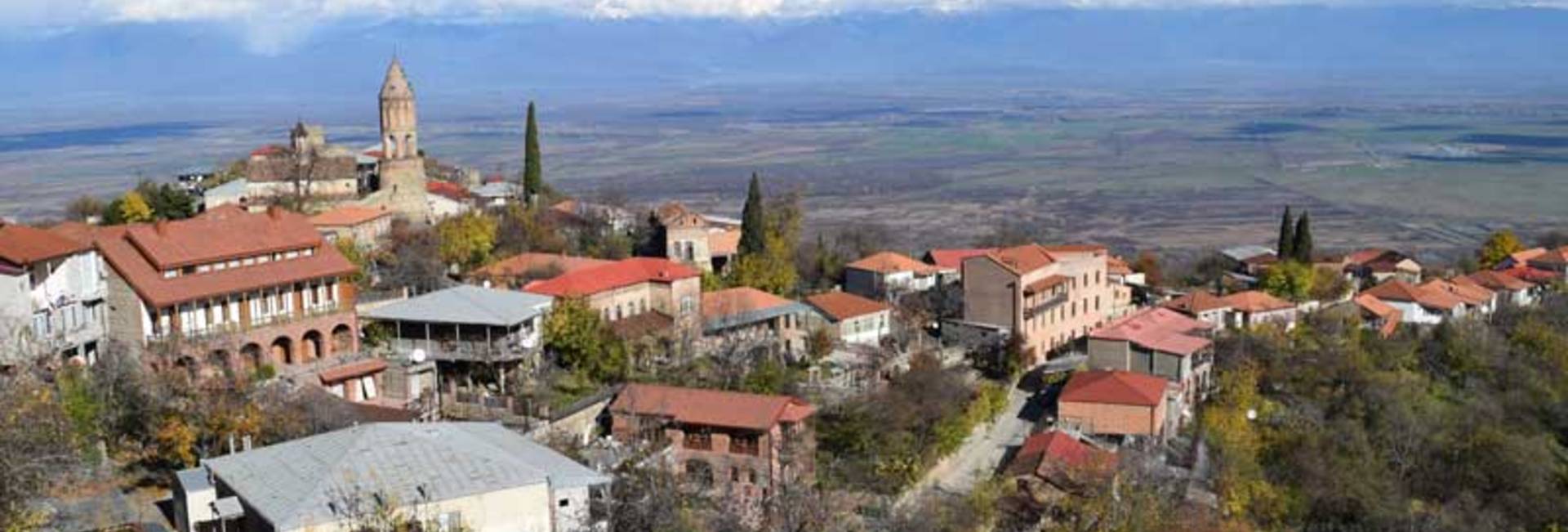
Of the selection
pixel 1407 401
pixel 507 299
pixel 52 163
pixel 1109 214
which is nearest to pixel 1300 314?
pixel 1407 401

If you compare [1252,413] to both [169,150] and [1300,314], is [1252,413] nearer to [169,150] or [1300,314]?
[1300,314]

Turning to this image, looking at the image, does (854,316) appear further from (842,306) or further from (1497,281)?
(1497,281)

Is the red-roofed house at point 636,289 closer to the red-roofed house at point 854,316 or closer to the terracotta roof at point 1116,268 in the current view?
the red-roofed house at point 854,316

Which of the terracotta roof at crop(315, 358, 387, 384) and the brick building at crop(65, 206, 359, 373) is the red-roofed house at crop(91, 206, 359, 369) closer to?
the brick building at crop(65, 206, 359, 373)

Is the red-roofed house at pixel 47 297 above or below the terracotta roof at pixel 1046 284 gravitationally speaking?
above

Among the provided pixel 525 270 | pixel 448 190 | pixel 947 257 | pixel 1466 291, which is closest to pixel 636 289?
pixel 525 270

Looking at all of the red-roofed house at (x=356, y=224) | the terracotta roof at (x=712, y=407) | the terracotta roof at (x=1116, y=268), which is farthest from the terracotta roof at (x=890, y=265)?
the terracotta roof at (x=712, y=407)
